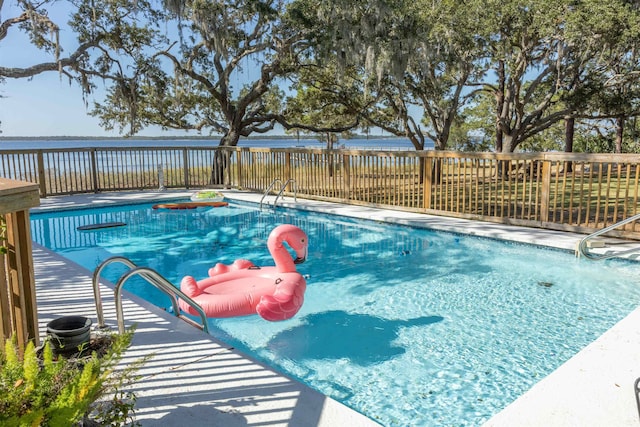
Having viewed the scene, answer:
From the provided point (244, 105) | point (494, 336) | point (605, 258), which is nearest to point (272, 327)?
point (494, 336)

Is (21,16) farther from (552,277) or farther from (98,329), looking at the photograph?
(552,277)

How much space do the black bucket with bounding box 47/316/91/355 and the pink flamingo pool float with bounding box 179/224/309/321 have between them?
4.78ft

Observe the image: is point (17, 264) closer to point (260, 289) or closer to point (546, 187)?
point (260, 289)

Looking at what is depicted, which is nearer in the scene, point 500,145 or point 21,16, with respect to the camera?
point 21,16

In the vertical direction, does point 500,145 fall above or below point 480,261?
above

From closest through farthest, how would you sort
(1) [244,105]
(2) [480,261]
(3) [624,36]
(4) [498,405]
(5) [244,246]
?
1. (4) [498,405]
2. (2) [480,261]
3. (5) [244,246]
4. (3) [624,36]
5. (1) [244,105]

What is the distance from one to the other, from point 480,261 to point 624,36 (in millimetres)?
6995

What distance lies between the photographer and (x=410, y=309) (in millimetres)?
5043

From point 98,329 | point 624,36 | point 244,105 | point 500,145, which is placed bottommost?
point 98,329

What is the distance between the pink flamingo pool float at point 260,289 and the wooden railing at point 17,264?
5.74 ft

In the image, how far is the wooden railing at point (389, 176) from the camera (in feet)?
25.7

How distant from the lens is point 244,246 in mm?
7914

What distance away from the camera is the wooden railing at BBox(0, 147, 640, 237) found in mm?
7836

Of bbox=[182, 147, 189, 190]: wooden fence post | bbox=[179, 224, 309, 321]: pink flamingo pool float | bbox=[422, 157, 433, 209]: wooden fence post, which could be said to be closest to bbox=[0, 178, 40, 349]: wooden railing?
bbox=[179, 224, 309, 321]: pink flamingo pool float
